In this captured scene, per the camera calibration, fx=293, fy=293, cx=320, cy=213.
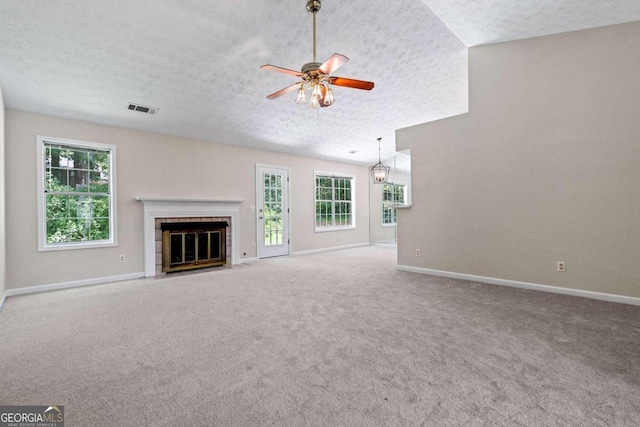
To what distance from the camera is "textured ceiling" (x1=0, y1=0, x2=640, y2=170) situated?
2.97 metres

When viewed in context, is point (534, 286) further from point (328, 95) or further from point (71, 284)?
point (71, 284)

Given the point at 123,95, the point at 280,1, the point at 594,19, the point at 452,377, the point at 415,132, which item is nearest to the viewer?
the point at 452,377

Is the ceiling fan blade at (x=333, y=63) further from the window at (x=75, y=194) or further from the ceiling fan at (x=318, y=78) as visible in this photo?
the window at (x=75, y=194)

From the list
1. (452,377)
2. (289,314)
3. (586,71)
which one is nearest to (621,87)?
(586,71)

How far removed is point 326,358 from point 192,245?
13.8ft

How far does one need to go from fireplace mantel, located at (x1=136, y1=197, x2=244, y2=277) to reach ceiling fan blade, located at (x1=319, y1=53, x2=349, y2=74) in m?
3.90

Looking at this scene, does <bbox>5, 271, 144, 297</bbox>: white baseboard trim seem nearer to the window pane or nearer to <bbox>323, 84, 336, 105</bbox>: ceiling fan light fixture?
the window pane

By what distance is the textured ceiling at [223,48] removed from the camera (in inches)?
117

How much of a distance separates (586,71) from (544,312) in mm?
2925

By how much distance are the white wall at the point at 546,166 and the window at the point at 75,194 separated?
536 centimetres

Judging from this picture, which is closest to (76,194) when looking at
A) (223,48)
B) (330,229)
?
(223,48)

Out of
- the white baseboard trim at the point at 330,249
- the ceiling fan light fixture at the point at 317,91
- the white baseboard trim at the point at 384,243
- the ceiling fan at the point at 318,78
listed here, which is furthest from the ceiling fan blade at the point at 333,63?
the white baseboard trim at the point at 384,243

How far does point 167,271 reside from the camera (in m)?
5.19

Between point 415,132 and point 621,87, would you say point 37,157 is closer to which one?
point 415,132
